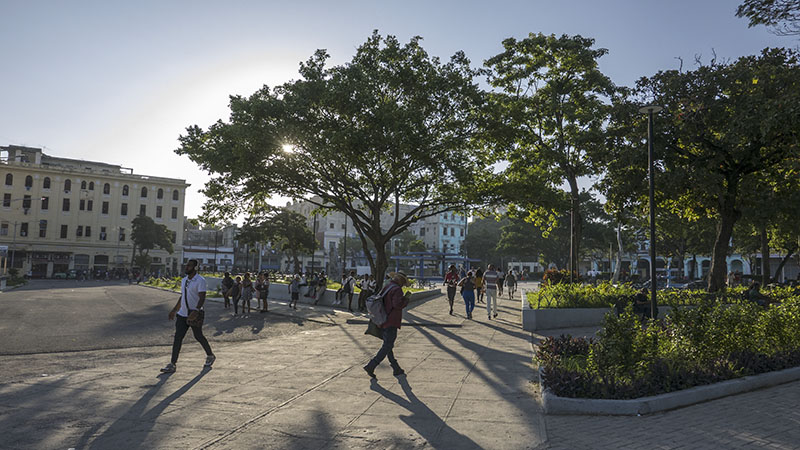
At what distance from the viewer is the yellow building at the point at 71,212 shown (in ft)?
212

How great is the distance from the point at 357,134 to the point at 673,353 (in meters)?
12.4

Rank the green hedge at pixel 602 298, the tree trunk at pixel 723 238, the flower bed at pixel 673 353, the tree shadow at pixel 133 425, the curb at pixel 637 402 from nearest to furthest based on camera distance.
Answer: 1. the tree shadow at pixel 133 425
2. the curb at pixel 637 402
3. the flower bed at pixel 673 353
4. the green hedge at pixel 602 298
5. the tree trunk at pixel 723 238

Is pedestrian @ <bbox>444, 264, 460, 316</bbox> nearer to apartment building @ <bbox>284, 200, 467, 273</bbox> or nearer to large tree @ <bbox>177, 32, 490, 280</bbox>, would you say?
large tree @ <bbox>177, 32, 490, 280</bbox>

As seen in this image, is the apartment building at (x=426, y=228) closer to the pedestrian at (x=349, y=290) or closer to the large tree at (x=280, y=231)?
the large tree at (x=280, y=231)

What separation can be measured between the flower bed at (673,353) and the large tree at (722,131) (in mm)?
9305

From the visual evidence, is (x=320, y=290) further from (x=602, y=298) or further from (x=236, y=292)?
(x=602, y=298)

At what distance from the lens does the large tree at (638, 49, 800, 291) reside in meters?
16.0

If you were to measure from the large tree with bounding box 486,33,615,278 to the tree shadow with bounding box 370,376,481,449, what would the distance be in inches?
582

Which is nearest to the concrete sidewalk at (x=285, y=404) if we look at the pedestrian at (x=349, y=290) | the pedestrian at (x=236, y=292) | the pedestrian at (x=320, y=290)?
the pedestrian at (x=236, y=292)

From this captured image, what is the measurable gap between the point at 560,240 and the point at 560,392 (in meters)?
55.1

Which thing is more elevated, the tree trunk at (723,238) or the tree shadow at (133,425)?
the tree trunk at (723,238)

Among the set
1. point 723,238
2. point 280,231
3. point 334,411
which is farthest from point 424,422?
point 280,231

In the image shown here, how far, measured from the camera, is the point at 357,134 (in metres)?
17.2

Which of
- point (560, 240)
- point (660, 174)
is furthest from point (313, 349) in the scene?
point (560, 240)
